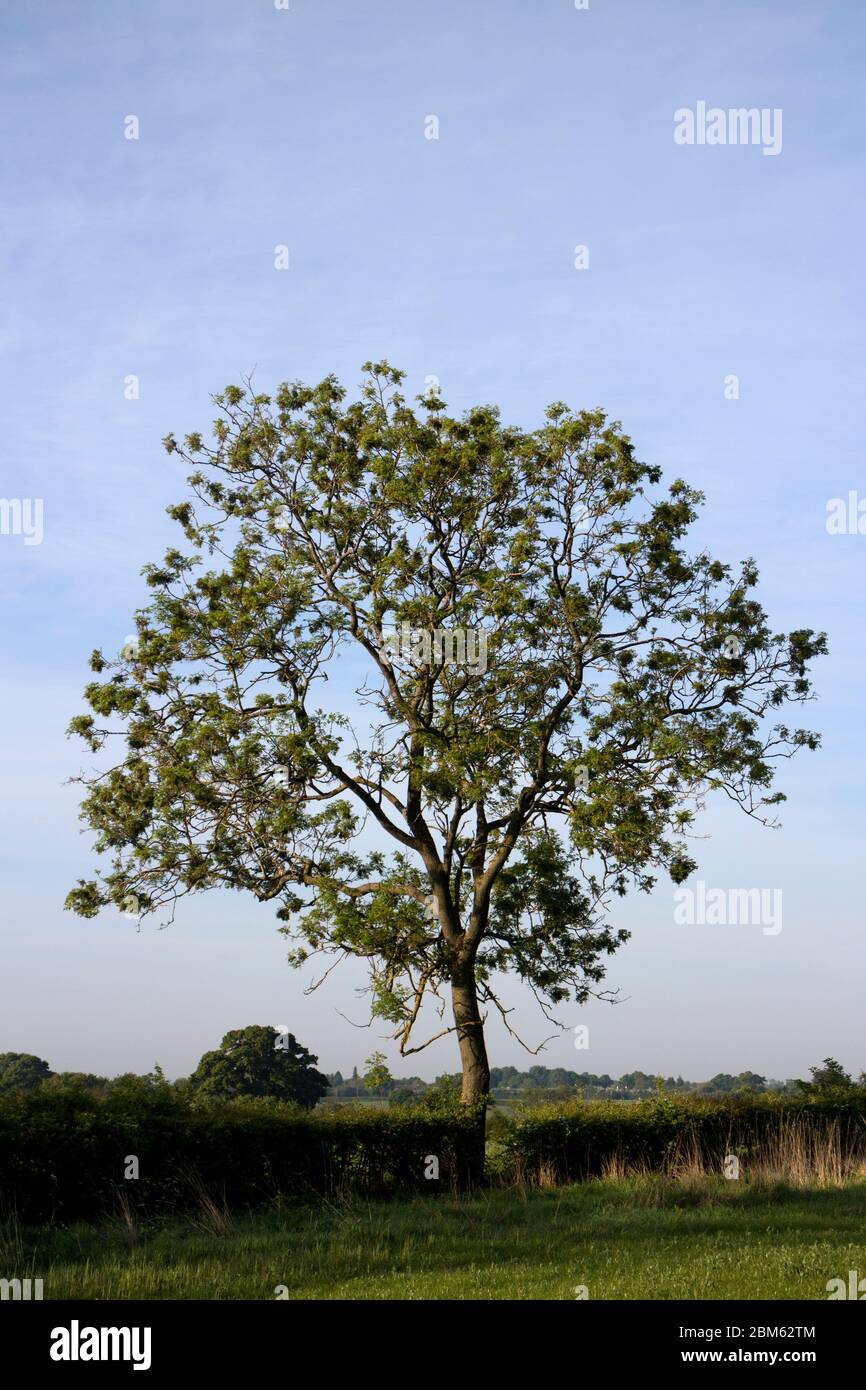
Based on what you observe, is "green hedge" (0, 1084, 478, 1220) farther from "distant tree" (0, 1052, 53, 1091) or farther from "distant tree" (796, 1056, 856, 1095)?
"distant tree" (0, 1052, 53, 1091)

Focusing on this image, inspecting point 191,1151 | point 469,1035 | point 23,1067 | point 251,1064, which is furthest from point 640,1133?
point 23,1067

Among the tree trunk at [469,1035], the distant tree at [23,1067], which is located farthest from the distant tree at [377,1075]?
the distant tree at [23,1067]

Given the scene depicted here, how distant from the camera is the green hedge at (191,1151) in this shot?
44.1 feet

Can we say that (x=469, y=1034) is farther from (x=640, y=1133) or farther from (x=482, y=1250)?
(x=482, y=1250)

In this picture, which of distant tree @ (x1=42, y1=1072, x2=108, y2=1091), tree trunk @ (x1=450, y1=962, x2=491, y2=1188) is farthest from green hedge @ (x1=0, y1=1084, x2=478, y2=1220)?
tree trunk @ (x1=450, y1=962, x2=491, y2=1188)

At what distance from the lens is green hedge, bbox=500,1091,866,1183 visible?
18.7 metres

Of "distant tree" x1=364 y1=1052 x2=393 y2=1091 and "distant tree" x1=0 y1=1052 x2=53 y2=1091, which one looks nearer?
"distant tree" x1=364 y1=1052 x2=393 y2=1091

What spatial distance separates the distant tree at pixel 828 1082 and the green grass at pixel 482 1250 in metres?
7.57

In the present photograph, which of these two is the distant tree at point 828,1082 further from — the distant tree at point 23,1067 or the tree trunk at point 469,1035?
the distant tree at point 23,1067

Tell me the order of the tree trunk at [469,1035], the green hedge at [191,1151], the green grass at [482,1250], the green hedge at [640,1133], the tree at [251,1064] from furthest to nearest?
the tree at [251,1064], the tree trunk at [469,1035], the green hedge at [640,1133], the green hedge at [191,1151], the green grass at [482,1250]

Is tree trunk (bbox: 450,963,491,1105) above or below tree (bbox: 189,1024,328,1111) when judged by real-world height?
above

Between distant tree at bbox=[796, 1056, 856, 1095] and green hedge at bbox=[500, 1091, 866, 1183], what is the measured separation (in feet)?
5.95
